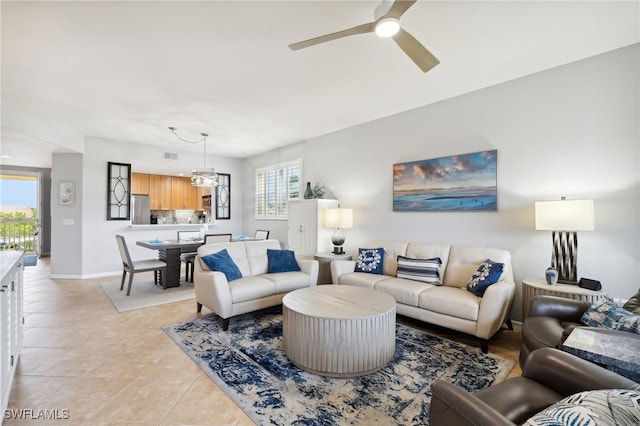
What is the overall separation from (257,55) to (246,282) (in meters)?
2.40

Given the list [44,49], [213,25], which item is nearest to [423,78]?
[213,25]

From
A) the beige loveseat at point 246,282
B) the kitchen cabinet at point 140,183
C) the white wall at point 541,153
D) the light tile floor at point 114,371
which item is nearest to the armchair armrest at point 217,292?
the beige loveseat at point 246,282

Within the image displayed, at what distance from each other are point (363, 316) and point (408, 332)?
1.13 m

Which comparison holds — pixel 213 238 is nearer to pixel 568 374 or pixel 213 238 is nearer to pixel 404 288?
pixel 404 288

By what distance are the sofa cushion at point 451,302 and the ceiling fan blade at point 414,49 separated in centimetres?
211

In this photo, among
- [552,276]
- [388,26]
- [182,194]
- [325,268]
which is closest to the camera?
[388,26]

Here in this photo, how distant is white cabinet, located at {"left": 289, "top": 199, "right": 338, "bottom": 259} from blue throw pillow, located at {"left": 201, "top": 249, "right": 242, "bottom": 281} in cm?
178

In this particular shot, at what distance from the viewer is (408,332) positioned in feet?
10.1

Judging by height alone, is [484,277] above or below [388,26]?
below

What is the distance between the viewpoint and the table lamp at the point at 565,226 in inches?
99.0

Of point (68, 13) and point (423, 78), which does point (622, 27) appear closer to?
point (423, 78)

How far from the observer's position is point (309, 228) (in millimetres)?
5125

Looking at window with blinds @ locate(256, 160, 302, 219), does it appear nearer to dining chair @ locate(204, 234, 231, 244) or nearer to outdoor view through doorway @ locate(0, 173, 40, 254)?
dining chair @ locate(204, 234, 231, 244)

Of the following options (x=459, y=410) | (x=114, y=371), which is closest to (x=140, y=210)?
(x=114, y=371)
